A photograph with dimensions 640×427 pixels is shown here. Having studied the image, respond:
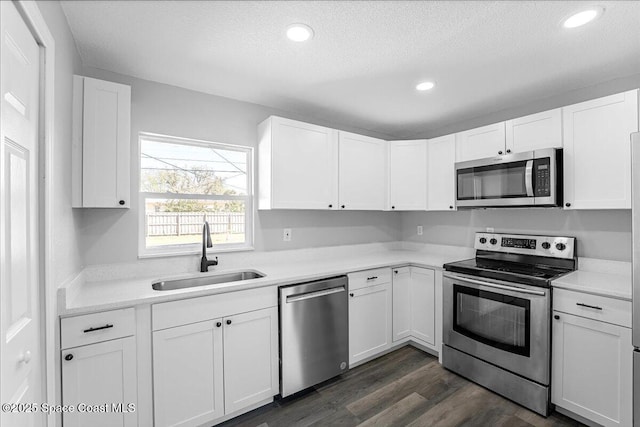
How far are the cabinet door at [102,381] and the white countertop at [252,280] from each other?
23 centimetres

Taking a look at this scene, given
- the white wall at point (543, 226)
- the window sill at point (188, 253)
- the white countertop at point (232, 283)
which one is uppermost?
the white wall at point (543, 226)

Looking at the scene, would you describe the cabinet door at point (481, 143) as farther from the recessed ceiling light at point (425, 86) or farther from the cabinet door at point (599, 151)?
the recessed ceiling light at point (425, 86)

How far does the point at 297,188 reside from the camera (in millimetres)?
2736

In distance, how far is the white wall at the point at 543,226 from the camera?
2.30 metres

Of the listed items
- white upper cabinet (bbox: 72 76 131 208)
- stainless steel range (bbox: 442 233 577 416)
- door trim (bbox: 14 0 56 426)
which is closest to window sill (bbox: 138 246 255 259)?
white upper cabinet (bbox: 72 76 131 208)

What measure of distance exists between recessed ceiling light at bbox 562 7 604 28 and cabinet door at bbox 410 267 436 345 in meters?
2.05

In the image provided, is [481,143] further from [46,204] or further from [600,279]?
[46,204]

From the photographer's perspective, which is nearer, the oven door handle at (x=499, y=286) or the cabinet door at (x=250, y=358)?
the cabinet door at (x=250, y=358)

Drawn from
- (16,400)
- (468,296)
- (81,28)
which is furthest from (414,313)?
(81,28)

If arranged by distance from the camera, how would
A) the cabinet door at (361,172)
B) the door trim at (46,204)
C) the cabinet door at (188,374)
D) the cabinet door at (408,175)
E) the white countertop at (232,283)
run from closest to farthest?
1. the door trim at (46,204)
2. the white countertop at (232,283)
3. the cabinet door at (188,374)
4. the cabinet door at (361,172)
5. the cabinet door at (408,175)

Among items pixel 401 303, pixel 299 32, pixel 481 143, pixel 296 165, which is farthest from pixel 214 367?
pixel 481 143

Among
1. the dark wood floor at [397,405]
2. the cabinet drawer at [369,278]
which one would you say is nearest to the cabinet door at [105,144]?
the dark wood floor at [397,405]

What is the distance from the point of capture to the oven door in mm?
2109

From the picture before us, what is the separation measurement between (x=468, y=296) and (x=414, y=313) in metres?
0.66
